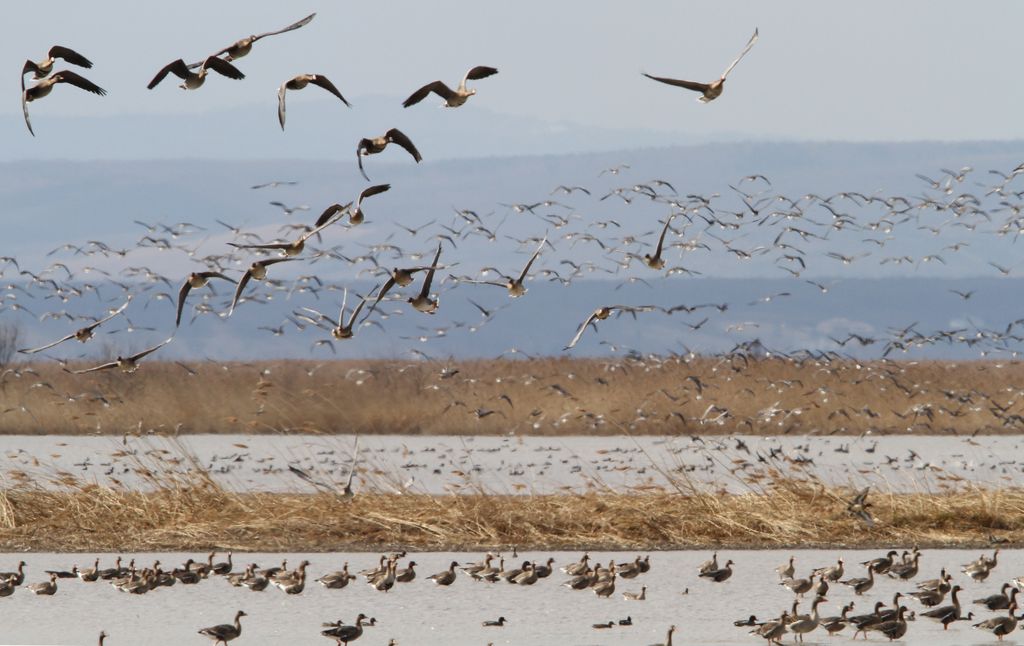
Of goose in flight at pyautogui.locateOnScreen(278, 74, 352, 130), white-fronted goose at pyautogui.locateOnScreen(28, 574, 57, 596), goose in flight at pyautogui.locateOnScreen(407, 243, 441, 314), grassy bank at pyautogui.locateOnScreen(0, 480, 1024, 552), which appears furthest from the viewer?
grassy bank at pyautogui.locateOnScreen(0, 480, 1024, 552)

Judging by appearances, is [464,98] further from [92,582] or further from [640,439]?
[640,439]

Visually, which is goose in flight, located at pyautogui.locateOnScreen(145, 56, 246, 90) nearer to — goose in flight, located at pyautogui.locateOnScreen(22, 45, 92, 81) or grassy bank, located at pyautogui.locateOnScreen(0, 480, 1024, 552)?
goose in flight, located at pyautogui.locateOnScreen(22, 45, 92, 81)

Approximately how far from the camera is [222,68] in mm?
10773

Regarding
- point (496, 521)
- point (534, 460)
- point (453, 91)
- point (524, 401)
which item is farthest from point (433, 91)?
point (524, 401)

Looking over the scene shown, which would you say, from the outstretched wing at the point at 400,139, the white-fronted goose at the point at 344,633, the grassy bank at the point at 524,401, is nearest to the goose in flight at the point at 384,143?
the outstretched wing at the point at 400,139

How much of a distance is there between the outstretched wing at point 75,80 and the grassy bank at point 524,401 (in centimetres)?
1858

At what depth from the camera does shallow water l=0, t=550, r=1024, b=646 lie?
37.3 ft

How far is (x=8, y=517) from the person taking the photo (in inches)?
677

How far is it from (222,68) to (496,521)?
723cm

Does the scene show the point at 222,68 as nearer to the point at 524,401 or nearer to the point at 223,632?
the point at 223,632

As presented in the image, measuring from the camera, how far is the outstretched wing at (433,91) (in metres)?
10.5

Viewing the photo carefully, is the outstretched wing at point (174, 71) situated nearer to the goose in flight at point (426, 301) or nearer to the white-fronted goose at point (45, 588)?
the goose in flight at point (426, 301)

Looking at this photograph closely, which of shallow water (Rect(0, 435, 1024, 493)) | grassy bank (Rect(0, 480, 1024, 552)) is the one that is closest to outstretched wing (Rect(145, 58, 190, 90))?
grassy bank (Rect(0, 480, 1024, 552))

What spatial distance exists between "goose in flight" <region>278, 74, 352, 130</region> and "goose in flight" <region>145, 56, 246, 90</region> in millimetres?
403
